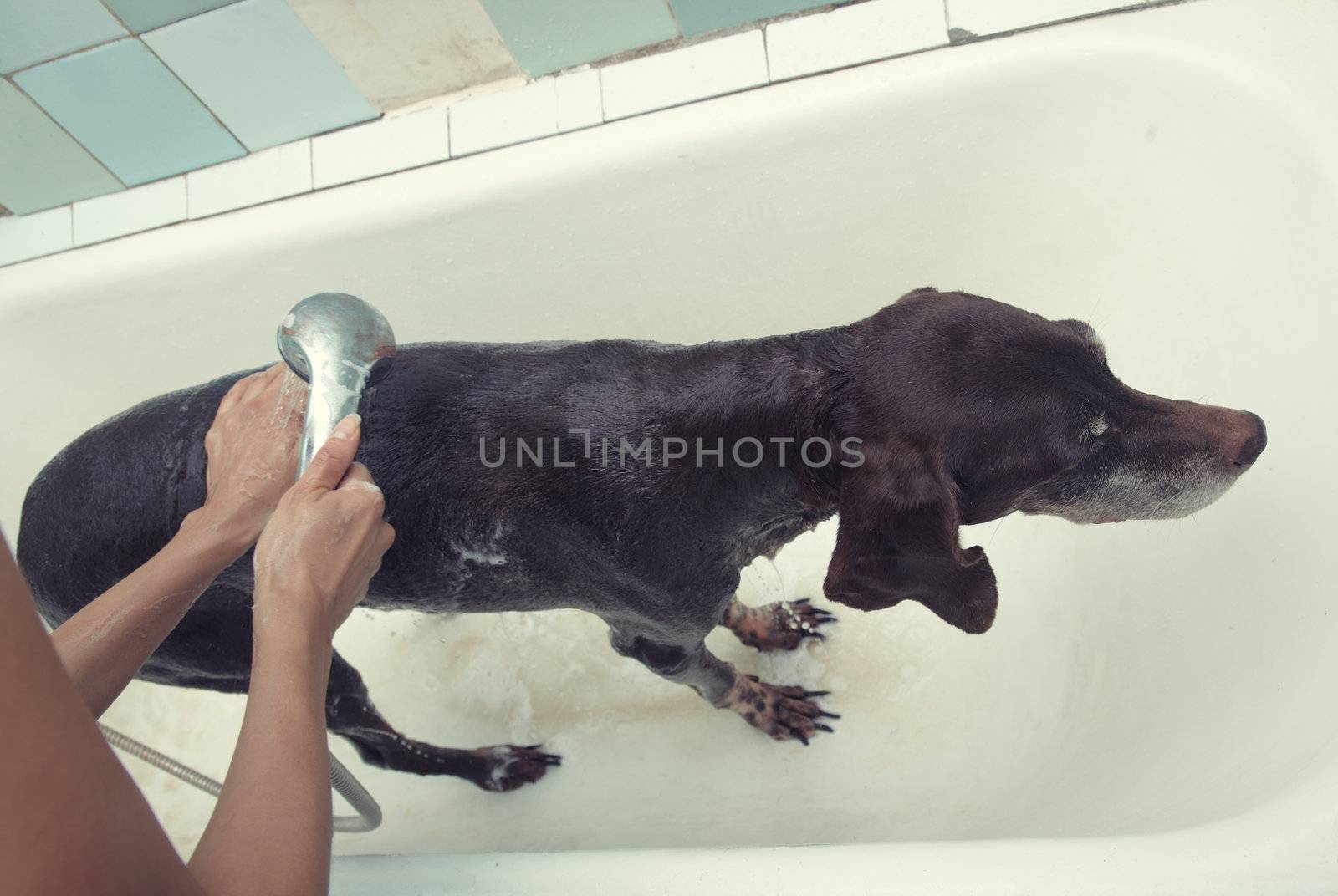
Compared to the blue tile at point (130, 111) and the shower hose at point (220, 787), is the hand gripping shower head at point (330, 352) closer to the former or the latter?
the shower hose at point (220, 787)

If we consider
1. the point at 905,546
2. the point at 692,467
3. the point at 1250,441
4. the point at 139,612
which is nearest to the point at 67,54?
the point at 139,612

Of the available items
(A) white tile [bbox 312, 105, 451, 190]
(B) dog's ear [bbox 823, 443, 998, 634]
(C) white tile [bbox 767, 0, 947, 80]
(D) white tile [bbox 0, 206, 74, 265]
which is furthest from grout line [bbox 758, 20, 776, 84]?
(D) white tile [bbox 0, 206, 74, 265]

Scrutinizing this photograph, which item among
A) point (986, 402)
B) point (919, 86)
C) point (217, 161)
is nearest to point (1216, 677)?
point (986, 402)

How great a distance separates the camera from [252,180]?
3025mm

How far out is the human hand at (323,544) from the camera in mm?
1218

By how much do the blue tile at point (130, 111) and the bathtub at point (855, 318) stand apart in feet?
1.17

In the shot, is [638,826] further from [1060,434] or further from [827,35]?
[827,35]

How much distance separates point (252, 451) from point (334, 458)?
0.38 metres

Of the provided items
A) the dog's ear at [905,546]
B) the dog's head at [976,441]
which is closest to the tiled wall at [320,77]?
the dog's head at [976,441]

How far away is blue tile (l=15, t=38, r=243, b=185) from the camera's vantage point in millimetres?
2838

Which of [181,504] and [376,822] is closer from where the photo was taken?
[181,504]

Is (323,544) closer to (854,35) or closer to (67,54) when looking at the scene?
(854,35)

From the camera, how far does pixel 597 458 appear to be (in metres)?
1.83

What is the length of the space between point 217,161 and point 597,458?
7.08 ft
